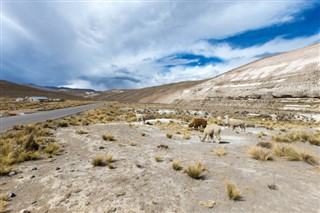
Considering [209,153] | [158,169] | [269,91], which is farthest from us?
Answer: [269,91]

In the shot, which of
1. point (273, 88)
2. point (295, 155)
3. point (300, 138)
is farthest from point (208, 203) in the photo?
point (273, 88)

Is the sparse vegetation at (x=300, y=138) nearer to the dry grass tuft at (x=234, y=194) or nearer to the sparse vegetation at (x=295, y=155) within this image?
the sparse vegetation at (x=295, y=155)

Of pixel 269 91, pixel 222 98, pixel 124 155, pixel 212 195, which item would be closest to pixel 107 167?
pixel 124 155

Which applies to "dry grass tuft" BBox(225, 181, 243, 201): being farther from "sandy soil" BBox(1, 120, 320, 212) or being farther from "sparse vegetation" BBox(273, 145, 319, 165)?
"sparse vegetation" BBox(273, 145, 319, 165)

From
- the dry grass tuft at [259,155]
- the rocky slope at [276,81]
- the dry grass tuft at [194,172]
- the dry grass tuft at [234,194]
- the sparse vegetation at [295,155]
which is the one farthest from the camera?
Result: the rocky slope at [276,81]

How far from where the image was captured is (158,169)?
7.39m

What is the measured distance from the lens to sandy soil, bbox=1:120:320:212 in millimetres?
4941

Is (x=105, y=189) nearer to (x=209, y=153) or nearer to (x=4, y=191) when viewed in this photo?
(x=4, y=191)

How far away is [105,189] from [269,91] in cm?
5812

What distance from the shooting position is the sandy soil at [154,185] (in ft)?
16.2

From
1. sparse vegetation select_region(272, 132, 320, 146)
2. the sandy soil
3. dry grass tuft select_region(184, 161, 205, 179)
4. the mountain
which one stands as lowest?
the sandy soil

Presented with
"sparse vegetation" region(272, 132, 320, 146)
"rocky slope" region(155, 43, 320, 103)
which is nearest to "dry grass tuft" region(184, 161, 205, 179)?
"sparse vegetation" region(272, 132, 320, 146)

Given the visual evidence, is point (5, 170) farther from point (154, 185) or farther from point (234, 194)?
point (234, 194)

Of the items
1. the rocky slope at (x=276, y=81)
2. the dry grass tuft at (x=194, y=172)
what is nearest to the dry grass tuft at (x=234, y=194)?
the dry grass tuft at (x=194, y=172)
